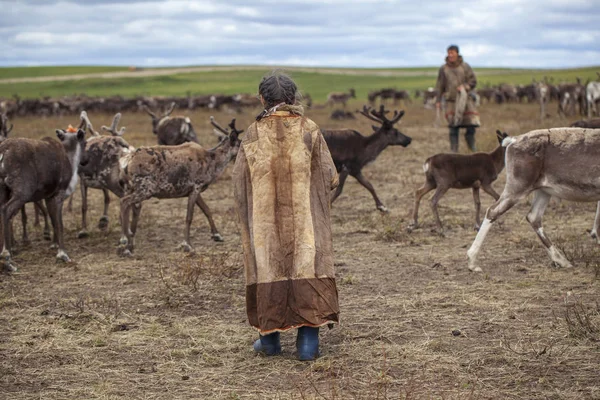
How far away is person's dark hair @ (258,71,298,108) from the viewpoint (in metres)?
5.77

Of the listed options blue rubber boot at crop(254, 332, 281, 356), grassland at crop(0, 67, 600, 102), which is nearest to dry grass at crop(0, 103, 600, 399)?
blue rubber boot at crop(254, 332, 281, 356)

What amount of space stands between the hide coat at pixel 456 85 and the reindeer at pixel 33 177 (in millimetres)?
8969

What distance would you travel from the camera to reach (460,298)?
745 cm

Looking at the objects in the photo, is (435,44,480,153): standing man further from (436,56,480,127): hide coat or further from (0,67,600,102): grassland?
Result: (0,67,600,102): grassland

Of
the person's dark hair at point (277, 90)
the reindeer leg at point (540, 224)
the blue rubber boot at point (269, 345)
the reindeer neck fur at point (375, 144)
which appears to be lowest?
the blue rubber boot at point (269, 345)

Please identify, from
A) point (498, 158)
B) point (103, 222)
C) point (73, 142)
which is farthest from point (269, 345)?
point (103, 222)

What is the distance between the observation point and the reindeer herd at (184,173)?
829cm

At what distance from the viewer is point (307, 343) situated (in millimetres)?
5738

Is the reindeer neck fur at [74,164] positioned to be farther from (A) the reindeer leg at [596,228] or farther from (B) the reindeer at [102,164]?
(A) the reindeer leg at [596,228]

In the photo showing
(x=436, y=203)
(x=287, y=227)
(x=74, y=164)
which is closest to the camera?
(x=287, y=227)

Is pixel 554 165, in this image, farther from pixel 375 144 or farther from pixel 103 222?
pixel 103 222

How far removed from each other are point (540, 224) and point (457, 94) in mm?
8077

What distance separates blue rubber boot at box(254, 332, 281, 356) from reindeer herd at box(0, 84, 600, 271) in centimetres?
326

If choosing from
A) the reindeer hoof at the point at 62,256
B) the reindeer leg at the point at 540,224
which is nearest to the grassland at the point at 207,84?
the reindeer hoof at the point at 62,256
